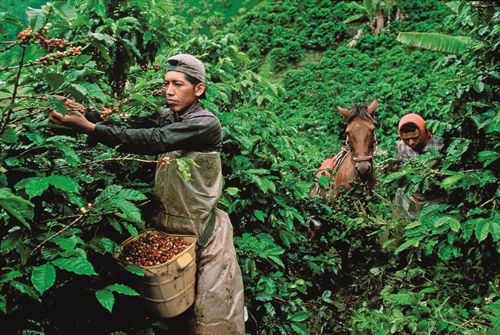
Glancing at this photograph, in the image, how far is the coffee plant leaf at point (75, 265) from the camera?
1618 mm

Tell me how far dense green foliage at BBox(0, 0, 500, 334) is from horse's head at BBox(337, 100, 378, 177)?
50 cm

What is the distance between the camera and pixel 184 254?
2.23m

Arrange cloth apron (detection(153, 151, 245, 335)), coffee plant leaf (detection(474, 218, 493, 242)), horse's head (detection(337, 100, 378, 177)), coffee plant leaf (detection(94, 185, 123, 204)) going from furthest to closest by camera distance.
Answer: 1. horse's head (detection(337, 100, 378, 177))
2. coffee plant leaf (detection(474, 218, 493, 242))
3. cloth apron (detection(153, 151, 245, 335))
4. coffee plant leaf (detection(94, 185, 123, 204))

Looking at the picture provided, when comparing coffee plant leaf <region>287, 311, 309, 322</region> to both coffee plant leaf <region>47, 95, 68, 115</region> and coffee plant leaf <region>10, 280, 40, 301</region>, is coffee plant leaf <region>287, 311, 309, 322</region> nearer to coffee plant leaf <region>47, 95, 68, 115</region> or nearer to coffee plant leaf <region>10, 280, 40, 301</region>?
coffee plant leaf <region>10, 280, 40, 301</region>

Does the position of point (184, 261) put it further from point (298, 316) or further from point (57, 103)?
point (298, 316)

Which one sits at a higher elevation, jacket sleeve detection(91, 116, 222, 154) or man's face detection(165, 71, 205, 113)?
man's face detection(165, 71, 205, 113)

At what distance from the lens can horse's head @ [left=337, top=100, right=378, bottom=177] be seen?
5.66 m

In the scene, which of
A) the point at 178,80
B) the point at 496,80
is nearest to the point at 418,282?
the point at 496,80

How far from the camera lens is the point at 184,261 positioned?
2227mm

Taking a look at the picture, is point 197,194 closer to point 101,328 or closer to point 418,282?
point 101,328

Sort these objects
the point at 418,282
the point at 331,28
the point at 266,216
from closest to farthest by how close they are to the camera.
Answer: the point at 266,216 < the point at 418,282 < the point at 331,28

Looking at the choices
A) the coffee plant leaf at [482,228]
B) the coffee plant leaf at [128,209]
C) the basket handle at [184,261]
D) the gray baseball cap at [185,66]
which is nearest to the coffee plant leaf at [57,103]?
the coffee plant leaf at [128,209]

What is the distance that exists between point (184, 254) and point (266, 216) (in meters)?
1.44

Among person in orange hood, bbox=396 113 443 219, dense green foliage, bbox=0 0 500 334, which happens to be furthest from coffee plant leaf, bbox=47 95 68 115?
person in orange hood, bbox=396 113 443 219
